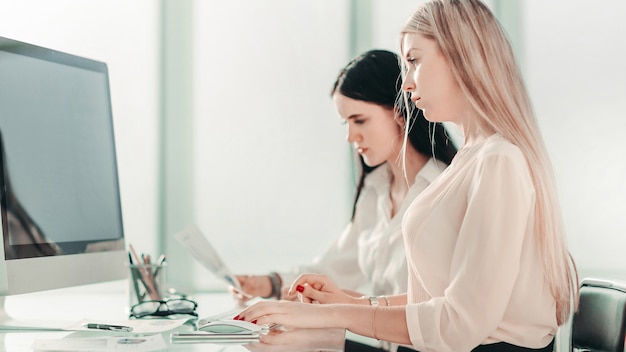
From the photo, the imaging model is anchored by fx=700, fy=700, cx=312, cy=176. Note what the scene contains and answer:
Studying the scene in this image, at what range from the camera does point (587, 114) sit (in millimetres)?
2939

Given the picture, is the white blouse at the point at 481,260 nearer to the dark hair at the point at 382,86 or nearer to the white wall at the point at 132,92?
the dark hair at the point at 382,86

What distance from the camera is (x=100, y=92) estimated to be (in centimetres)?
167

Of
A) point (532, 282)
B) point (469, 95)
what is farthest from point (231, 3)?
point (532, 282)

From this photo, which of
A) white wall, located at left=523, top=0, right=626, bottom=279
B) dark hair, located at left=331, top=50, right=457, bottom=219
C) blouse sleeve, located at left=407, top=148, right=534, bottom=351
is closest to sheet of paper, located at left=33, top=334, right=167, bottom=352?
blouse sleeve, located at left=407, top=148, right=534, bottom=351

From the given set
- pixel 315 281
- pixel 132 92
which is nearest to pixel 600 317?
pixel 315 281

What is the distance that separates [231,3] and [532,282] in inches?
88.4

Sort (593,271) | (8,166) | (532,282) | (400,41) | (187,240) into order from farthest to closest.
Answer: (593,271) < (187,240) < (400,41) < (8,166) < (532,282)

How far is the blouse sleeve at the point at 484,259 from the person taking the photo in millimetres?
1156

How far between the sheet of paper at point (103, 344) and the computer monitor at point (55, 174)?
23 centimetres

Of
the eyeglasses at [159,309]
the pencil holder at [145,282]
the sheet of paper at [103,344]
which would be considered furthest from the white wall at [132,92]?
the sheet of paper at [103,344]

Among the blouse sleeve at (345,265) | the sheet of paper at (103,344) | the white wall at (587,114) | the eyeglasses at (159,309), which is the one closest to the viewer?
the sheet of paper at (103,344)

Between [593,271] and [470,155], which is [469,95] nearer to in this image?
[470,155]

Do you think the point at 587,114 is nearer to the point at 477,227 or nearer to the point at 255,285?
the point at 255,285

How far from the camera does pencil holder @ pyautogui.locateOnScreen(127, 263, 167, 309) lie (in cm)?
172
